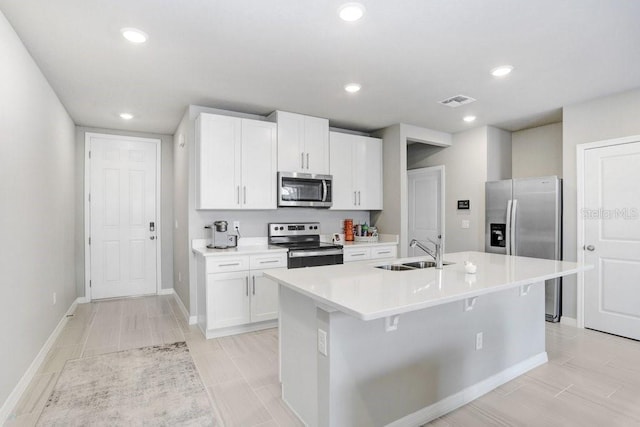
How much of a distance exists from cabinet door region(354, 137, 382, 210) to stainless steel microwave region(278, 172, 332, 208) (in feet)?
1.90

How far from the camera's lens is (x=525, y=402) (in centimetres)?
228

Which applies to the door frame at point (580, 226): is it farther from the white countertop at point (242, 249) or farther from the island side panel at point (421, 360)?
the white countertop at point (242, 249)

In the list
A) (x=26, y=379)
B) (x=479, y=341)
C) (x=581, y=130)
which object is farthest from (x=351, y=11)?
(x=26, y=379)

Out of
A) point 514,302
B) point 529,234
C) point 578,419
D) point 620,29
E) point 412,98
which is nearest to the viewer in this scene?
point 578,419

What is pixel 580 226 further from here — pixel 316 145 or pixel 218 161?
pixel 218 161

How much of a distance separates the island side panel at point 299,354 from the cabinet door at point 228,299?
1.36m

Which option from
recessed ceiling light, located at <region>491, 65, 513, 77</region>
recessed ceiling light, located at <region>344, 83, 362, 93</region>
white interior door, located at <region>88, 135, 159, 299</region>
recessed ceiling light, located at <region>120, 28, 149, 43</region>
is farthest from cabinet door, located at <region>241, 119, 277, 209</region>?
recessed ceiling light, located at <region>491, 65, 513, 77</region>

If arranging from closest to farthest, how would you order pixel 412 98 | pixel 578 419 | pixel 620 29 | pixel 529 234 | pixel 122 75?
pixel 578 419, pixel 620 29, pixel 122 75, pixel 412 98, pixel 529 234

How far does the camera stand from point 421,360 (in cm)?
208

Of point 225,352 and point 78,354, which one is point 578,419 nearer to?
point 225,352

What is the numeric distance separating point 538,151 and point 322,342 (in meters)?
4.55

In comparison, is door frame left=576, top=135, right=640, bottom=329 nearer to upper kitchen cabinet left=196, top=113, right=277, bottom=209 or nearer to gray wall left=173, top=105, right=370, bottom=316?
gray wall left=173, top=105, right=370, bottom=316

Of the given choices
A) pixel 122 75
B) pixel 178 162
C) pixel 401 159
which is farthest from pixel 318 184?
pixel 122 75

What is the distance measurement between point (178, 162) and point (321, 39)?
301 centimetres
